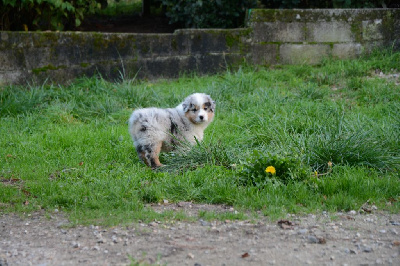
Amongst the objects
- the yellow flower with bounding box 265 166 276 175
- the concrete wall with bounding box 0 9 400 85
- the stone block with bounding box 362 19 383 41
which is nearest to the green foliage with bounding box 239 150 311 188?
the yellow flower with bounding box 265 166 276 175

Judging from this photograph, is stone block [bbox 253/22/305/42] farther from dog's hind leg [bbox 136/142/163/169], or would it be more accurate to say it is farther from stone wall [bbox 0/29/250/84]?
dog's hind leg [bbox 136/142/163/169]

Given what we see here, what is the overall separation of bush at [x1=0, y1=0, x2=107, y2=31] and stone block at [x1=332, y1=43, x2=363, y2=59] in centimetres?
528

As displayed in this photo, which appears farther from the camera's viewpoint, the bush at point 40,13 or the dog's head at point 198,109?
the bush at point 40,13

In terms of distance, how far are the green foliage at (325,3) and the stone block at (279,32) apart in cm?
107

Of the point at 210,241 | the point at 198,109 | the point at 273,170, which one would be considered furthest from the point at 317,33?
the point at 210,241

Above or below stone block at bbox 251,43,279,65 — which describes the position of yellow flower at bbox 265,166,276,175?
below

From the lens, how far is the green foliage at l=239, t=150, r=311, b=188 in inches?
217

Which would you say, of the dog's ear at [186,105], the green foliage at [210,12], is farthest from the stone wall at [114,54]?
the dog's ear at [186,105]

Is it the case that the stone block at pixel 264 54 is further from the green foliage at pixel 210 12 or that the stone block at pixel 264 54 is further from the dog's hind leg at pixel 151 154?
the dog's hind leg at pixel 151 154

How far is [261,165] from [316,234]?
1332mm

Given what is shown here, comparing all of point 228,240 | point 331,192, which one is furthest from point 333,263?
point 331,192

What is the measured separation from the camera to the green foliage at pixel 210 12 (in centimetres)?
1180

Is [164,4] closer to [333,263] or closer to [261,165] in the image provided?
[261,165]

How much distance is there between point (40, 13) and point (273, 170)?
6.99 meters
